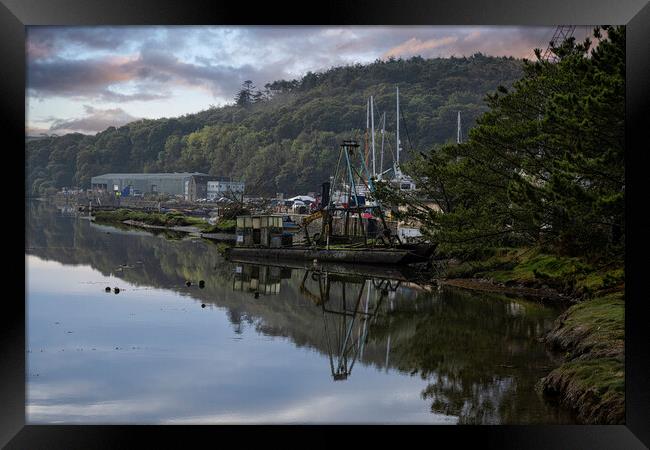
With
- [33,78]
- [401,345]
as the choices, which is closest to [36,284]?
[33,78]

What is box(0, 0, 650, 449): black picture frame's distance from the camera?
5.88m

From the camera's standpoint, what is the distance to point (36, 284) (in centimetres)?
1448

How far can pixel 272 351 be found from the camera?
9.54 m

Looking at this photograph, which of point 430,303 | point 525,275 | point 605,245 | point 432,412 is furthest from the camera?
point 525,275

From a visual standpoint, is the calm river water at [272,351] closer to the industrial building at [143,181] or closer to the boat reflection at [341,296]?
the boat reflection at [341,296]

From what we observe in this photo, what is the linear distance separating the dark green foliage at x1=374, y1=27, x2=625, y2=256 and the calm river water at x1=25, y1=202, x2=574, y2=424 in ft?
4.08

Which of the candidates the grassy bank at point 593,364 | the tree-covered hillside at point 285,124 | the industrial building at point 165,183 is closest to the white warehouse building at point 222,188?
the industrial building at point 165,183

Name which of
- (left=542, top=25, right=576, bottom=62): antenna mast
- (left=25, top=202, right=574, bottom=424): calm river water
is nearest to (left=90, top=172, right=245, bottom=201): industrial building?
(left=25, top=202, right=574, bottom=424): calm river water

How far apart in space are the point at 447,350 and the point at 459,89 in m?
6.23

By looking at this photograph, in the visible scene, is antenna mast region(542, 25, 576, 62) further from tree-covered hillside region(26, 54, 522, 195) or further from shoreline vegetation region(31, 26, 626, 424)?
tree-covered hillside region(26, 54, 522, 195)

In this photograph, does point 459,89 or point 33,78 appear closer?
point 33,78

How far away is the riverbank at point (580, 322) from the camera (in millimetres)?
6430

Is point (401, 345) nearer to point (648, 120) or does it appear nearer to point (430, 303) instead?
point (430, 303)
